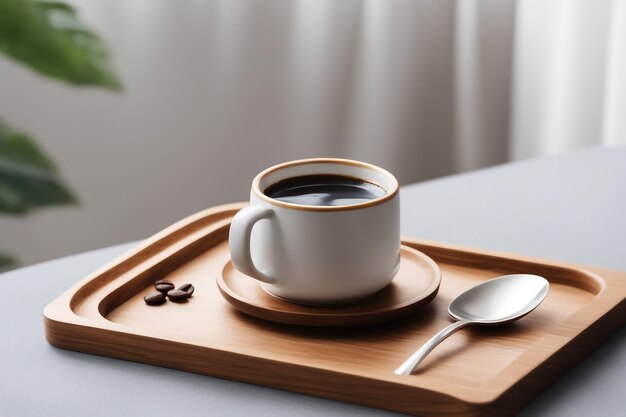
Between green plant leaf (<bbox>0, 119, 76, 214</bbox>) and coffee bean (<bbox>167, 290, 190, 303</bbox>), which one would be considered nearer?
coffee bean (<bbox>167, 290, 190, 303</bbox>)

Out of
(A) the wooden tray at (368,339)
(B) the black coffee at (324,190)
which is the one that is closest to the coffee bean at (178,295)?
(A) the wooden tray at (368,339)

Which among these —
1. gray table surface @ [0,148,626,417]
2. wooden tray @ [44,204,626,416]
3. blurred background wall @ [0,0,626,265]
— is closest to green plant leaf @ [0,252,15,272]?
blurred background wall @ [0,0,626,265]

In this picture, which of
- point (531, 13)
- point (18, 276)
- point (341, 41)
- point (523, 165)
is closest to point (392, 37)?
point (341, 41)

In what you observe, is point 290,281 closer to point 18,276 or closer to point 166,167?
point 18,276

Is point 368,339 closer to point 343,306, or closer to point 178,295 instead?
point 343,306

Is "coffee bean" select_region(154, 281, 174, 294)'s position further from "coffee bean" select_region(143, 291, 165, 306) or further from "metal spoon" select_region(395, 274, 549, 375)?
"metal spoon" select_region(395, 274, 549, 375)

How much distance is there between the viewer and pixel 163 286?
0.88 metres

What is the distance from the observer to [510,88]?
8.14 ft

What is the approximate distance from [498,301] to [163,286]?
0.31 metres

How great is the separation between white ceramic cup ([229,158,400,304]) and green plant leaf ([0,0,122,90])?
1173 mm

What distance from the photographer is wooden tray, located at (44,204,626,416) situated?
2.25ft

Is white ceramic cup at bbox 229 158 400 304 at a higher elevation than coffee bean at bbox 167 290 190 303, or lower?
higher

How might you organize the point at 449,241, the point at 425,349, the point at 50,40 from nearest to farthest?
1. the point at 425,349
2. the point at 449,241
3. the point at 50,40

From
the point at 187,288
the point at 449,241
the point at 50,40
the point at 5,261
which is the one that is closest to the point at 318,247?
the point at 187,288
